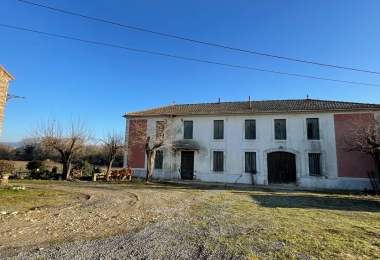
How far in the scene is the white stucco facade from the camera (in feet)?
51.8

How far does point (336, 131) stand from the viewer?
15.9 m

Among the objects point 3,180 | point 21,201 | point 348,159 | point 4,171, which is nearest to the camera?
point 21,201

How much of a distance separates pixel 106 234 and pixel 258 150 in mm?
14280

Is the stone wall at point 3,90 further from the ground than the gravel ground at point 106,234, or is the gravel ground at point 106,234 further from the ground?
the stone wall at point 3,90

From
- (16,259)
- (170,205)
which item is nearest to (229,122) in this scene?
(170,205)

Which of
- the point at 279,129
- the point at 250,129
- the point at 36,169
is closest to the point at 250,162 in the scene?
the point at 250,129

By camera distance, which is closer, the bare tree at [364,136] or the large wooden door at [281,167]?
the bare tree at [364,136]

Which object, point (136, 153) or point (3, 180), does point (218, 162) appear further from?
point (3, 180)

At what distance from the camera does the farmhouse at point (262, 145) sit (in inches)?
616

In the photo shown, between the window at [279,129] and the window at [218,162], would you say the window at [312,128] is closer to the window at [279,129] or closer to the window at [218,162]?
the window at [279,129]

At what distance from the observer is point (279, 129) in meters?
17.2

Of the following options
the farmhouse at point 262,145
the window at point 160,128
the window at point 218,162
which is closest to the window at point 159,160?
the farmhouse at point 262,145

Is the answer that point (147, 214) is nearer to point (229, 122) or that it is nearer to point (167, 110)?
point (229, 122)

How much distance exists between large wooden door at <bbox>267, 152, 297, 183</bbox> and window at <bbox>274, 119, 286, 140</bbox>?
130cm
